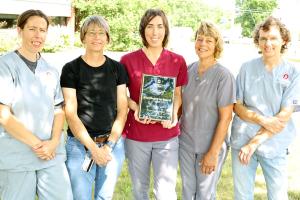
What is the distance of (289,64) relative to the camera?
138 inches

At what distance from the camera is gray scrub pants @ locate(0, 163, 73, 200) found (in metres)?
3.06

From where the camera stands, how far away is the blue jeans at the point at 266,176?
351cm

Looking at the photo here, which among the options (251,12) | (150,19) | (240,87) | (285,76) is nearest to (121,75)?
(150,19)

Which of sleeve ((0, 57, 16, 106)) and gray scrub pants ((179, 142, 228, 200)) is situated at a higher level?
sleeve ((0, 57, 16, 106))

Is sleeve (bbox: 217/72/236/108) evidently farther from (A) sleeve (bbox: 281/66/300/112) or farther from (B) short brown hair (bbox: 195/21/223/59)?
(A) sleeve (bbox: 281/66/300/112)

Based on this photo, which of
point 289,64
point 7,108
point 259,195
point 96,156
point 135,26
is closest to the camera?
point 7,108

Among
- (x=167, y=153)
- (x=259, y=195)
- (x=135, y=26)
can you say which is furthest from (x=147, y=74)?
(x=135, y=26)

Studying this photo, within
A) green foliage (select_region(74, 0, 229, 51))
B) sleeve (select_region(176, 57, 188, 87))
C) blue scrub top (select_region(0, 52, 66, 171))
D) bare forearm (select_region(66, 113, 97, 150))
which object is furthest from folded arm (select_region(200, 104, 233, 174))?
green foliage (select_region(74, 0, 229, 51))

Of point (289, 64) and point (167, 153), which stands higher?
point (289, 64)

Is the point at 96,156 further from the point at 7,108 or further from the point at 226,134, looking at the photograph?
the point at 226,134

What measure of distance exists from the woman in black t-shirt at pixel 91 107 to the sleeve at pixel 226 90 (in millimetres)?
874

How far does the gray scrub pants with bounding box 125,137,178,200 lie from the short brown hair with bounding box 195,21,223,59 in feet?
3.04

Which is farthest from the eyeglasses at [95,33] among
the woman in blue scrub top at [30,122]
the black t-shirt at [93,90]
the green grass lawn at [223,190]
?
the green grass lawn at [223,190]

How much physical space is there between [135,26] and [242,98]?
75.2 feet
